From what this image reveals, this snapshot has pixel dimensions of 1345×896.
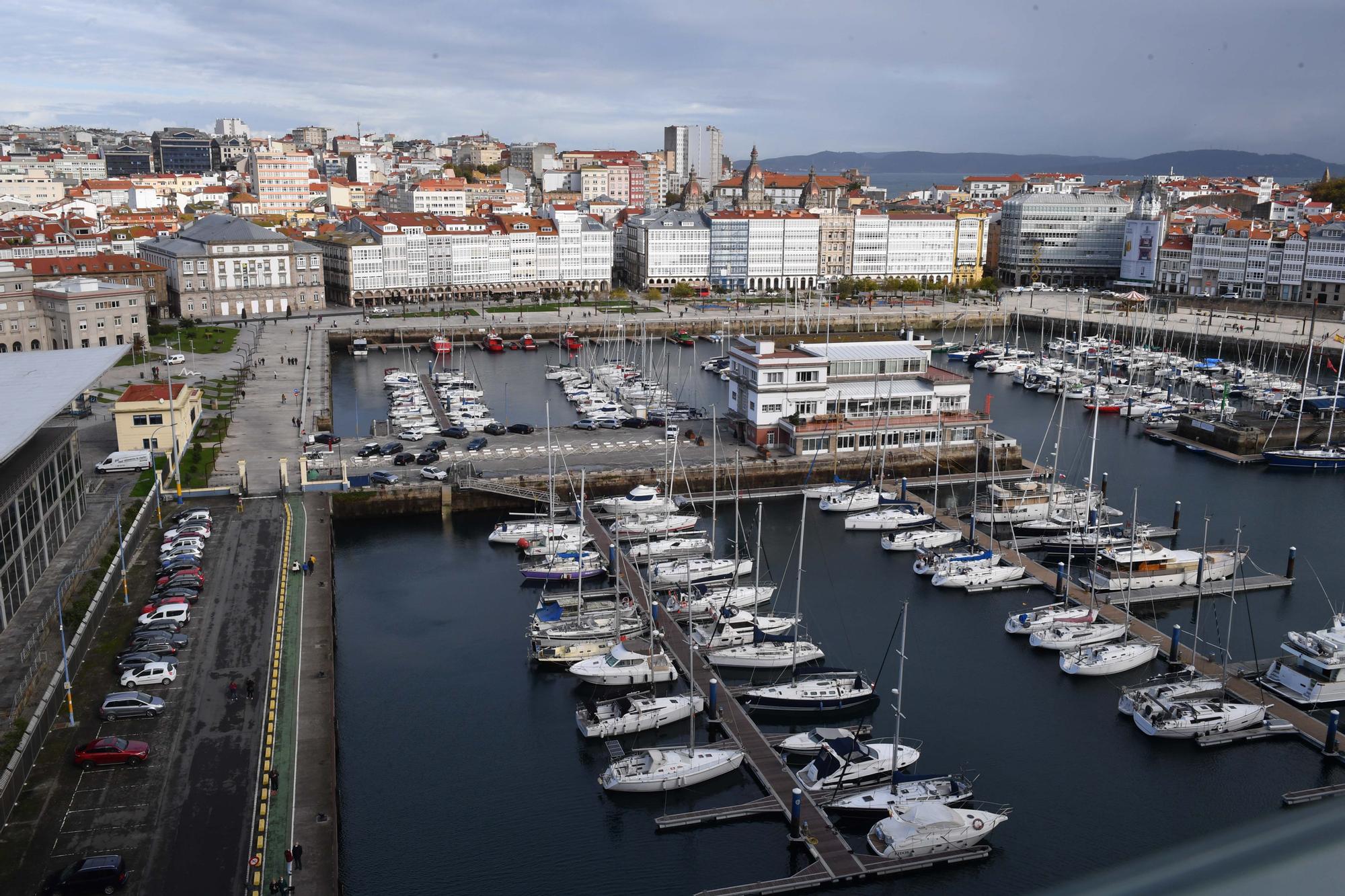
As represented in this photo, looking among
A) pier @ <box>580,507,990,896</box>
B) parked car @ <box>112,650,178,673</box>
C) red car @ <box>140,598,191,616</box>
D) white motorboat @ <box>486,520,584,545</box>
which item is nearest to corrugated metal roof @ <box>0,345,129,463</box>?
red car @ <box>140,598,191,616</box>

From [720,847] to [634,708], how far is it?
291 centimetres

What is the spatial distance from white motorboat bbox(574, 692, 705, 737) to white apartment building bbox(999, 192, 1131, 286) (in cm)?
5693

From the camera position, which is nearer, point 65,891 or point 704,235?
point 65,891

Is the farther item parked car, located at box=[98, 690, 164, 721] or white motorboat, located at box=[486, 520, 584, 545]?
white motorboat, located at box=[486, 520, 584, 545]

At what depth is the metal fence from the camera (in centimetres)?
1190

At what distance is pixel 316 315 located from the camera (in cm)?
5144

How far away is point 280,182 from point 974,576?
7225 cm

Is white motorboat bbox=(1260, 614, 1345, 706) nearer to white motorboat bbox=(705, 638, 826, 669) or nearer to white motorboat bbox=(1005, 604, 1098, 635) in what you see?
white motorboat bbox=(1005, 604, 1098, 635)

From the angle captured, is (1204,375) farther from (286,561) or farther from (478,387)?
(286,561)

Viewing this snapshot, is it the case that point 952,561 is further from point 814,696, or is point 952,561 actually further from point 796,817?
point 796,817

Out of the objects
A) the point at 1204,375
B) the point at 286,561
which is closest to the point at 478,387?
the point at 286,561

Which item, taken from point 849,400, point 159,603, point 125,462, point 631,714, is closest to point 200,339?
point 125,462

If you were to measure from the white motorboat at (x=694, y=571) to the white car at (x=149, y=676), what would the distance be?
25.9ft

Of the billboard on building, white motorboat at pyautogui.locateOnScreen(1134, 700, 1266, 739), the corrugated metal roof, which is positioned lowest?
white motorboat at pyautogui.locateOnScreen(1134, 700, 1266, 739)
